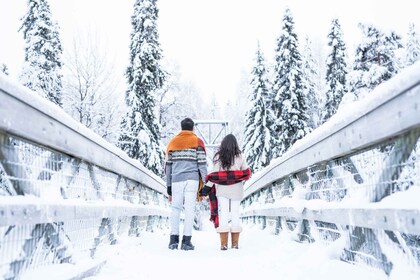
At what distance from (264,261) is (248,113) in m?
32.2

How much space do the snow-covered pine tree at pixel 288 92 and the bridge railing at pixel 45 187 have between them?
2854cm

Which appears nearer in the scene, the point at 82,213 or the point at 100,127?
the point at 82,213

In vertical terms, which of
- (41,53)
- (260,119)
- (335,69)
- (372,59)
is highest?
(335,69)

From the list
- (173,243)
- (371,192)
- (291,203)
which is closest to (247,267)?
(291,203)

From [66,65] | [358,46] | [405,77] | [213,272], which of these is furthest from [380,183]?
[66,65]

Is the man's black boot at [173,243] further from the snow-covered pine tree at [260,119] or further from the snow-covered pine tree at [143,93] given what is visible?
the snow-covered pine tree at [260,119]

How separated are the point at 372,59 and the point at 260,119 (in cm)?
1346

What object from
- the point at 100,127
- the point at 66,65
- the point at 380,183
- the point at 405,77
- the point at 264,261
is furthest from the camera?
the point at 100,127

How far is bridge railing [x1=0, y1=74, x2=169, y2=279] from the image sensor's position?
244 cm

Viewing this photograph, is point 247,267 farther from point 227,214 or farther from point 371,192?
point 227,214

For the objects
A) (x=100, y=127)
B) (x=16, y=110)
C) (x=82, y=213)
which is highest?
(x=100, y=127)

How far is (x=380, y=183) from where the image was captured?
2748 millimetres

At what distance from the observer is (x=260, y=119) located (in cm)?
3566

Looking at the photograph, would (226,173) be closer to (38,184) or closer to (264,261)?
(264,261)
